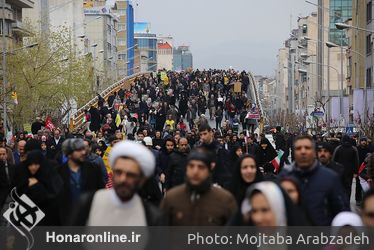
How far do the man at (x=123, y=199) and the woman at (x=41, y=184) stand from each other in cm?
443

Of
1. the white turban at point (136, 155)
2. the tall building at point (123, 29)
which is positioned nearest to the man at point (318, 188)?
the white turban at point (136, 155)

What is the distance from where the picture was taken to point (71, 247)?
1042 cm

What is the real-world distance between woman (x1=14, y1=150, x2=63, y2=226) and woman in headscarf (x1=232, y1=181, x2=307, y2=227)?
4784mm

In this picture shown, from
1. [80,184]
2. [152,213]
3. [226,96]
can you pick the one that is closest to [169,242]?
[152,213]

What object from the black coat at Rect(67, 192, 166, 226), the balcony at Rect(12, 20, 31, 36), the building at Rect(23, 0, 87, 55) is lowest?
the black coat at Rect(67, 192, 166, 226)

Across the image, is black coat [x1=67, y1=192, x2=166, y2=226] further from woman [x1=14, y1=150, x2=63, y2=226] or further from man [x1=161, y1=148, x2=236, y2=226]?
woman [x1=14, y1=150, x2=63, y2=226]

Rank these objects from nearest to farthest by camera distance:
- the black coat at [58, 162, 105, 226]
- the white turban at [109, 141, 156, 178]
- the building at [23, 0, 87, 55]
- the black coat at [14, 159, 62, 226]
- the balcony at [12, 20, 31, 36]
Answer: the white turban at [109, 141, 156, 178] < the black coat at [58, 162, 105, 226] < the black coat at [14, 159, 62, 226] < the balcony at [12, 20, 31, 36] < the building at [23, 0, 87, 55]

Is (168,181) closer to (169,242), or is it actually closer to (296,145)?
(296,145)

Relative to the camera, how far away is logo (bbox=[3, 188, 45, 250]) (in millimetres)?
12125

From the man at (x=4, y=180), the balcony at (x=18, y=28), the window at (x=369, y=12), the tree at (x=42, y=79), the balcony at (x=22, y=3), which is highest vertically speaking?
the balcony at (x=22, y=3)

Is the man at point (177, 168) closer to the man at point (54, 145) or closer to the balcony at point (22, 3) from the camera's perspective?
the man at point (54, 145)

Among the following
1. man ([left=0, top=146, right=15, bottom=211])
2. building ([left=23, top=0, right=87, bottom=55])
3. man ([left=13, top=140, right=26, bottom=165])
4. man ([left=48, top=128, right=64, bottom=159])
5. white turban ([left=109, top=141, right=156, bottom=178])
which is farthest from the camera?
building ([left=23, top=0, right=87, bottom=55])

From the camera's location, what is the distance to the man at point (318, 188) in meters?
10.4

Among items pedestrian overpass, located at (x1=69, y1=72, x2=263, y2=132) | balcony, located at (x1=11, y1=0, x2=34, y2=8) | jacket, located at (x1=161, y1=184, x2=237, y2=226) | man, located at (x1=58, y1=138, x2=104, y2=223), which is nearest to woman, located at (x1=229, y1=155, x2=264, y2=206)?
man, located at (x1=58, y1=138, x2=104, y2=223)
